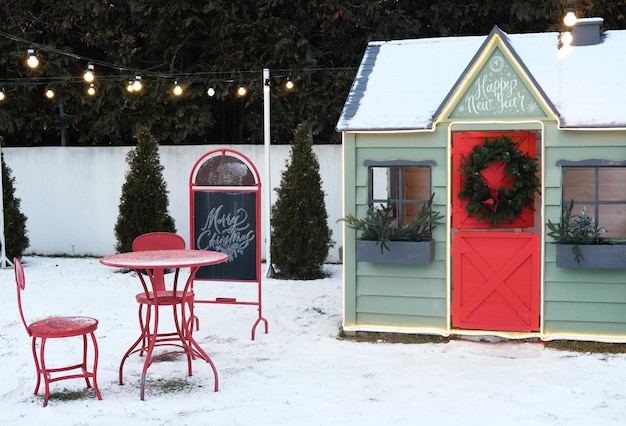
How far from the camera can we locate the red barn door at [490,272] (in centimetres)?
729

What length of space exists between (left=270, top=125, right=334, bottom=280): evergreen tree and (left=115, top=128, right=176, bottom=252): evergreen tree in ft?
Answer: 6.02

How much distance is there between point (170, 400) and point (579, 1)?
13843mm

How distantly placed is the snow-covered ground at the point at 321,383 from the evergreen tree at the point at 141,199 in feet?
10.0

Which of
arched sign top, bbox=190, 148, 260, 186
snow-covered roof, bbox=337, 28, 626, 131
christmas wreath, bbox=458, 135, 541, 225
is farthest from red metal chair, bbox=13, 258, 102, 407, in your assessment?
christmas wreath, bbox=458, 135, 541, 225

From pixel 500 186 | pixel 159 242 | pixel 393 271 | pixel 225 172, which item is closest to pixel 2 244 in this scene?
pixel 225 172

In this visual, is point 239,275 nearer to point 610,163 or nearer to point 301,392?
point 301,392

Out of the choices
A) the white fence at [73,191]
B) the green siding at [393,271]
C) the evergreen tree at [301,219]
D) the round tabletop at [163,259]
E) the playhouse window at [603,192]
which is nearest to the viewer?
the round tabletop at [163,259]

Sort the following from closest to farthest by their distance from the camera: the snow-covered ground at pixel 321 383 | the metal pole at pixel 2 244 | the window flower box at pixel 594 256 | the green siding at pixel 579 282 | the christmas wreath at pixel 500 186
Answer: the snow-covered ground at pixel 321 383 → the window flower box at pixel 594 256 → the green siding at pixel 579 282 → the christmas wreath at pixel 500 186 → the metal pole at pixel 2 244

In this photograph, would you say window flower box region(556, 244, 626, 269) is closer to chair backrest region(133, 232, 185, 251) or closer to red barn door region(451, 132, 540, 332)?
red barn door region(451, 132, 540, 332)

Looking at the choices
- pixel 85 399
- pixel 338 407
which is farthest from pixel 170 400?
pixel 338 407

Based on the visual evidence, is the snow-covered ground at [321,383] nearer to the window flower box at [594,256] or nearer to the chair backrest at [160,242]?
the window flower box at [594,256]

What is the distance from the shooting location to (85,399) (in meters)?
5.90

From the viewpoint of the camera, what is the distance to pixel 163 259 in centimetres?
628

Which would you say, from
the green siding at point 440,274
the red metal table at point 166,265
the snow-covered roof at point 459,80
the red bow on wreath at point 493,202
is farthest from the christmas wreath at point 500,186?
the red metal table at point 166,265
